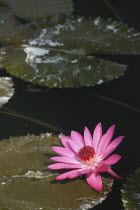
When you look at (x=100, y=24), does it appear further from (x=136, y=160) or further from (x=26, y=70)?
(x=136, y=160)

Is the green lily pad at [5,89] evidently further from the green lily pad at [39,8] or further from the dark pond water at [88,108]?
the green lily pad at [39,8]

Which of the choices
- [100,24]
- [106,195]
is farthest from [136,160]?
[100,24]

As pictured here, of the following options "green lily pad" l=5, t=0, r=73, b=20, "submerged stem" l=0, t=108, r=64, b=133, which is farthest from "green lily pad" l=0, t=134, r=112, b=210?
"green lily pad" l=5, t=0, r=73, b=20

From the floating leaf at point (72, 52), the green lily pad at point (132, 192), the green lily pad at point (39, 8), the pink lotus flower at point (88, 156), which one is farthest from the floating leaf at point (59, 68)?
the green lily pad at point (132, 192)

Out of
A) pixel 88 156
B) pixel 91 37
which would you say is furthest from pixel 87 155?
pixel 91 37

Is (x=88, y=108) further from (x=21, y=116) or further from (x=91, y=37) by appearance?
(x=91, y=37)
